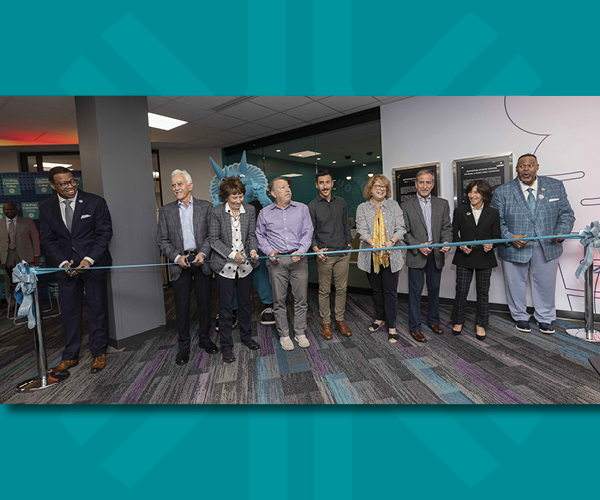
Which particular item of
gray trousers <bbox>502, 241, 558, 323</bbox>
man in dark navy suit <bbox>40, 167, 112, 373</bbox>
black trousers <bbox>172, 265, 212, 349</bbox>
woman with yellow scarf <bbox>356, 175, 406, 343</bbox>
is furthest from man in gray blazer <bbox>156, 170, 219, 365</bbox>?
gray trousers <bbox>502, 241, 558, 323</bbox>

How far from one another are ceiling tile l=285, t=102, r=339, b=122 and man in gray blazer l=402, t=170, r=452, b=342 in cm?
207

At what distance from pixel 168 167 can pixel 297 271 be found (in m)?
5.05

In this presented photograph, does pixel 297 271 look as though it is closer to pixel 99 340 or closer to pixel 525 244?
pixel 99 340

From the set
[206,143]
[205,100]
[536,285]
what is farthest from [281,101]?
[536,285]

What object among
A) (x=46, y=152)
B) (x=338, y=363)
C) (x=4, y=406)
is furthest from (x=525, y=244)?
(x=46, y=152)

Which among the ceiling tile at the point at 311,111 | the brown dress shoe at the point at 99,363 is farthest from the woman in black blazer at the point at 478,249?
the brown dress shoe at the point at 99,363

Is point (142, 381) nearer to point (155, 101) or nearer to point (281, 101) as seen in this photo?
point (155, 101)

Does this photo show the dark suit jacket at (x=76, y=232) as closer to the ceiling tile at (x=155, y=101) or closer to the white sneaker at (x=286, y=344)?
the white sneaker at (x=286, y=344)

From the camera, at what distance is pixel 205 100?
156 inches

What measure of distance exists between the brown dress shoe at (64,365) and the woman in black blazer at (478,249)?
11.7 ft

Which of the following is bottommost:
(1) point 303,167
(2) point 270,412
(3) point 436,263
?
(2) point 270,412

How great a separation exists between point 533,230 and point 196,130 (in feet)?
16.5

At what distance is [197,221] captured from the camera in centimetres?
271

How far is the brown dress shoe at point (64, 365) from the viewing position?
8.49ft
